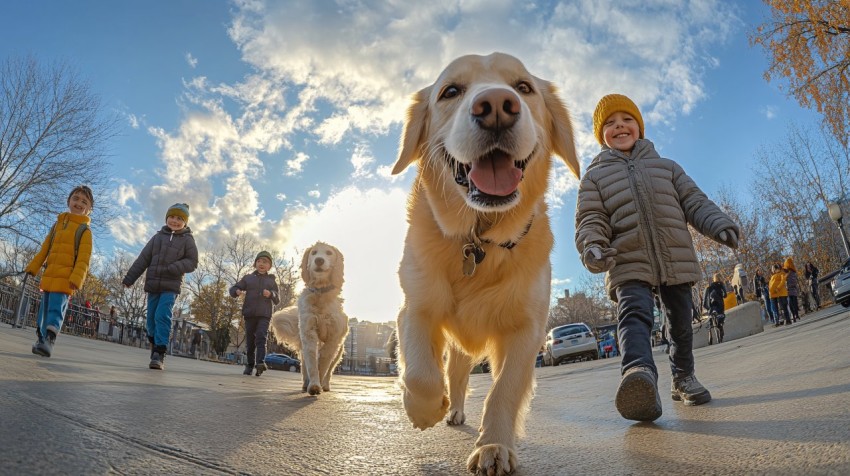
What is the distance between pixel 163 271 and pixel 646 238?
21.8 ft

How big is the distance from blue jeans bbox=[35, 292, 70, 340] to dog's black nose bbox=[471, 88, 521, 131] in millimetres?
6433

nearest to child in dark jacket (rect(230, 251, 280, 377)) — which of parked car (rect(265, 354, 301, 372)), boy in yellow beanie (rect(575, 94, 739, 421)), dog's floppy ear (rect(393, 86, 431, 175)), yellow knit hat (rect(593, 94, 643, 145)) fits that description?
dog's floppy ear (rect(393, 86, 431, 175))

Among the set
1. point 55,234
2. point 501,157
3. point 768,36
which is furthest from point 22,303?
point 768,36

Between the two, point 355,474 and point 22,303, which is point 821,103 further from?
point 22,303

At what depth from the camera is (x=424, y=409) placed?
224 centimetres

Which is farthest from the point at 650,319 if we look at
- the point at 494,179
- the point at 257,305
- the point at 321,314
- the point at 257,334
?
the point at 257,334

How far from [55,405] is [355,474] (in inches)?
62.4

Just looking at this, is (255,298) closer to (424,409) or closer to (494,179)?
(424,409)

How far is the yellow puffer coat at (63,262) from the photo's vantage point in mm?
6332

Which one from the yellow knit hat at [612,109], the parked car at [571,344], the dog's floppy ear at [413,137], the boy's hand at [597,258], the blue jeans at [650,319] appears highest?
the yellow knit hat at [612,109]

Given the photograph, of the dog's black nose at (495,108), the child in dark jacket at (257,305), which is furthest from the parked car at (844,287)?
the dog's black nose at (495,108)

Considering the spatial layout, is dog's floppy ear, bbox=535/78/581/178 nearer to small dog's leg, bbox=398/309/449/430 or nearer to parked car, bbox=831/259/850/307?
small dog's leg, bbox=398/309/449/430

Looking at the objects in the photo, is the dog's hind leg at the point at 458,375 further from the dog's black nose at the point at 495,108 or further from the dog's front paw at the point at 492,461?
the dog's black nose at the point at 495,108

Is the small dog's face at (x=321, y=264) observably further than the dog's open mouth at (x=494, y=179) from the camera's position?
Yes
